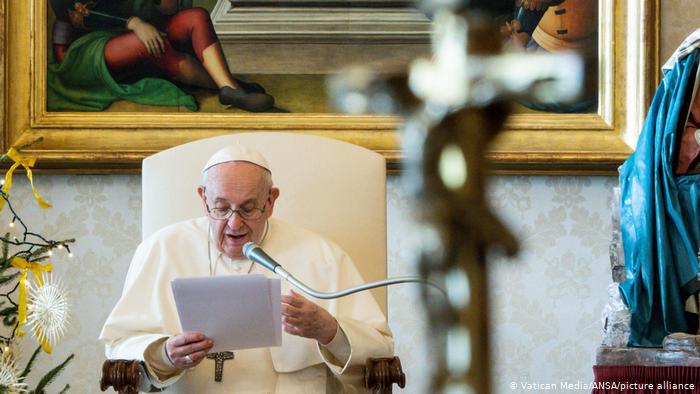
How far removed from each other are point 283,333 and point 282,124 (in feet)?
4.29

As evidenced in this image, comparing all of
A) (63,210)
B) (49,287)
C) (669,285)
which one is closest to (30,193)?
(63,210)

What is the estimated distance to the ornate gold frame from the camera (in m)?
4.08

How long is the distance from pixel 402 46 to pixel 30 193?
174 centimetres

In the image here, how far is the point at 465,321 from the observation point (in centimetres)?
32

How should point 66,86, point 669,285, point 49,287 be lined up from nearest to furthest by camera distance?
point 49,287, point 669,285, point 66,86

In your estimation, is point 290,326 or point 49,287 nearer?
point 49,287

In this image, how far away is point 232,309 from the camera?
2541 millimetres

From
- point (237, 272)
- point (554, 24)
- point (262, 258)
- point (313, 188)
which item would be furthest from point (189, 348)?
point (554, 24)

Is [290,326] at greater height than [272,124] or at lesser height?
lesser

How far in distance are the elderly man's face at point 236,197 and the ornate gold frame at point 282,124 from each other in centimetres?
104

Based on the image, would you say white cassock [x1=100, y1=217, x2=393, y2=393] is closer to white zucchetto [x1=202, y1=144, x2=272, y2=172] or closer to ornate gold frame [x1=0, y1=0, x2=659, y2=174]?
white zucchetto [x1=202, y1=144, x2=272, y2=172]

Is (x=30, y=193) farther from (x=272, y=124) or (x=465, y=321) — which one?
(x=465, y=321)

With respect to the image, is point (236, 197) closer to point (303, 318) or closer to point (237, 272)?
point (237, 272)

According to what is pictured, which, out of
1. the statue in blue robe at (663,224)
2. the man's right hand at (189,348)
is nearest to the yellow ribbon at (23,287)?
the man's right hand at (189,348)
